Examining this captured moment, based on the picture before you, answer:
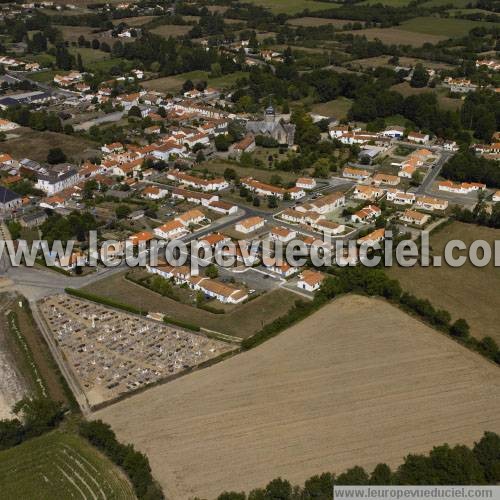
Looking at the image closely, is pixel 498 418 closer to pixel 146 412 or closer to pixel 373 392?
pixel 373 392

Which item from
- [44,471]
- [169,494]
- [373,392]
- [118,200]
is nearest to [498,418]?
[373,392]

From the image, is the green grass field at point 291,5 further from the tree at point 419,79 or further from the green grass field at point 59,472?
the green grass field at point 59,472

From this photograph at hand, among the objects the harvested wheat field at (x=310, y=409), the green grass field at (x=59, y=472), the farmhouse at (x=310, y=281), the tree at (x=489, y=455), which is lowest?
the farmhouse at (x=310, y=281)

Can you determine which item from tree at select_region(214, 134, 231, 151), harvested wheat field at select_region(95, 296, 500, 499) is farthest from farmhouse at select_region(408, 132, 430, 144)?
harvested wheat field at select_region(95, 296, 500, 499)

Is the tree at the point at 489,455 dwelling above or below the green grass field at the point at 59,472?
above

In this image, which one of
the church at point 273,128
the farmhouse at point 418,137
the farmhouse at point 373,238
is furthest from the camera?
the farmhouse at point 418,137

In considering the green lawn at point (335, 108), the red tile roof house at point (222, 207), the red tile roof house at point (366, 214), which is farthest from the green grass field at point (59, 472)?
the green lawn at point (335, 108)
